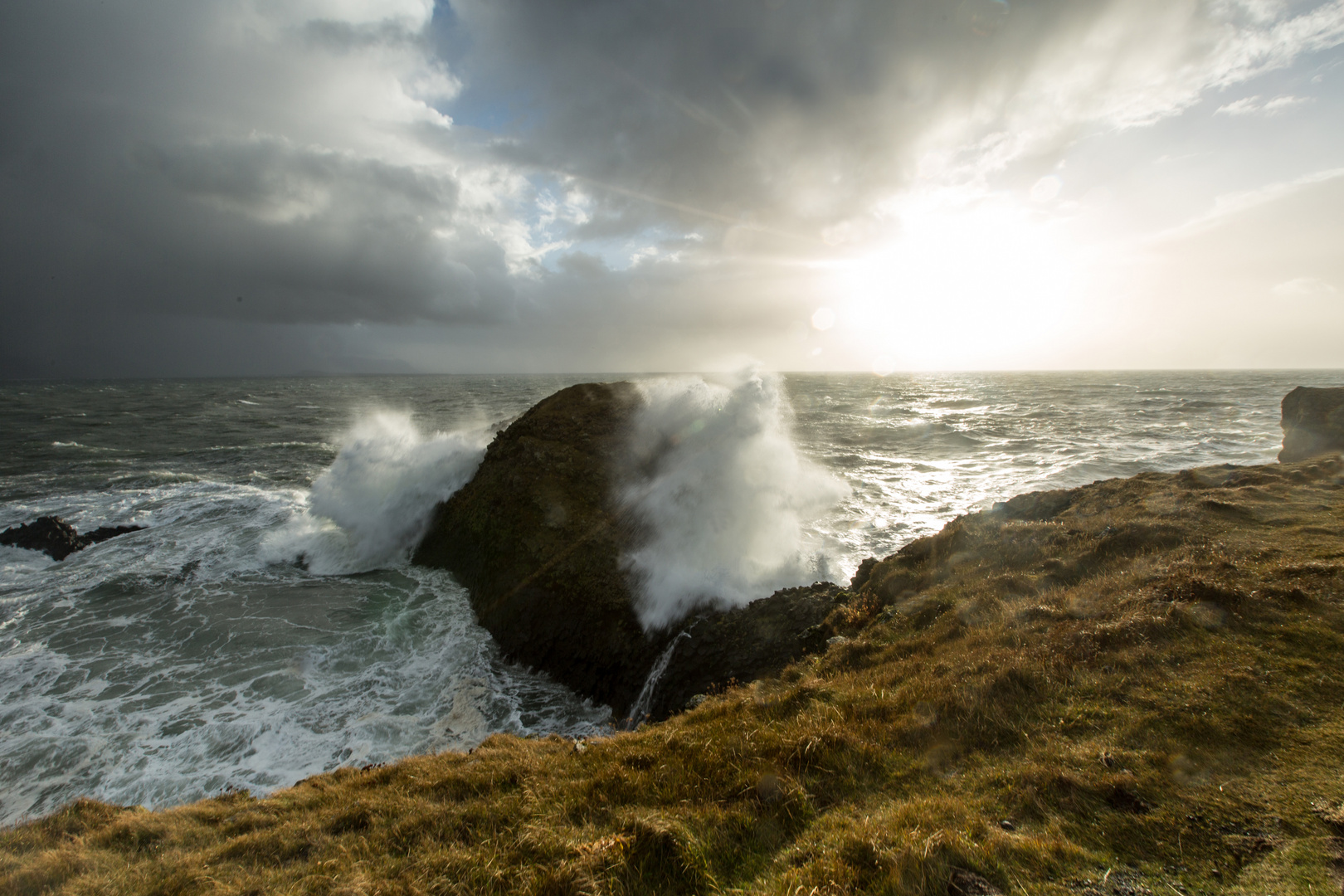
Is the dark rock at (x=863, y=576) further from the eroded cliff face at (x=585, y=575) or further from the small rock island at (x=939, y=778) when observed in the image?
the small rock island at (x=939, y=778)

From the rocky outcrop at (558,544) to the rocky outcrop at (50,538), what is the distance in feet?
40.8

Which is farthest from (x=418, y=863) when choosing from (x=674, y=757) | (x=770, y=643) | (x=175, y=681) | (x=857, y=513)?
(x=857, y=513)

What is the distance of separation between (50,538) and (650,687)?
77.6 feet

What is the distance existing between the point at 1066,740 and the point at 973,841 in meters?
1.87

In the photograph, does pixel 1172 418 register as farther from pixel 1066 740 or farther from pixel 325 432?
pixel 325 432

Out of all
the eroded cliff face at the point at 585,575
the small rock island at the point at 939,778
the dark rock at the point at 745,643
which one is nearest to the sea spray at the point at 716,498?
the eroded cliff face at the point at 585,575

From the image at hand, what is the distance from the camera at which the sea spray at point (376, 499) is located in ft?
60.5

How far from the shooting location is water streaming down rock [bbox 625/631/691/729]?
10.2 m

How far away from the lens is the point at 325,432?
157 ft

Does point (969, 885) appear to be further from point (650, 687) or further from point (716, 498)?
point (716, 498)

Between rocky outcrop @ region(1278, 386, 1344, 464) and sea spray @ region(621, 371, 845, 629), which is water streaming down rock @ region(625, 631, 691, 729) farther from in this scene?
rocky outcrop @ region(1278, 386, 1344, 464)

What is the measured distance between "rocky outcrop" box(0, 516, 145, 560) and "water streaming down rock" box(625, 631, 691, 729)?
72.2 ft

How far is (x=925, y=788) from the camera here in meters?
4.57

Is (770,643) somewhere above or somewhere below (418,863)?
below
